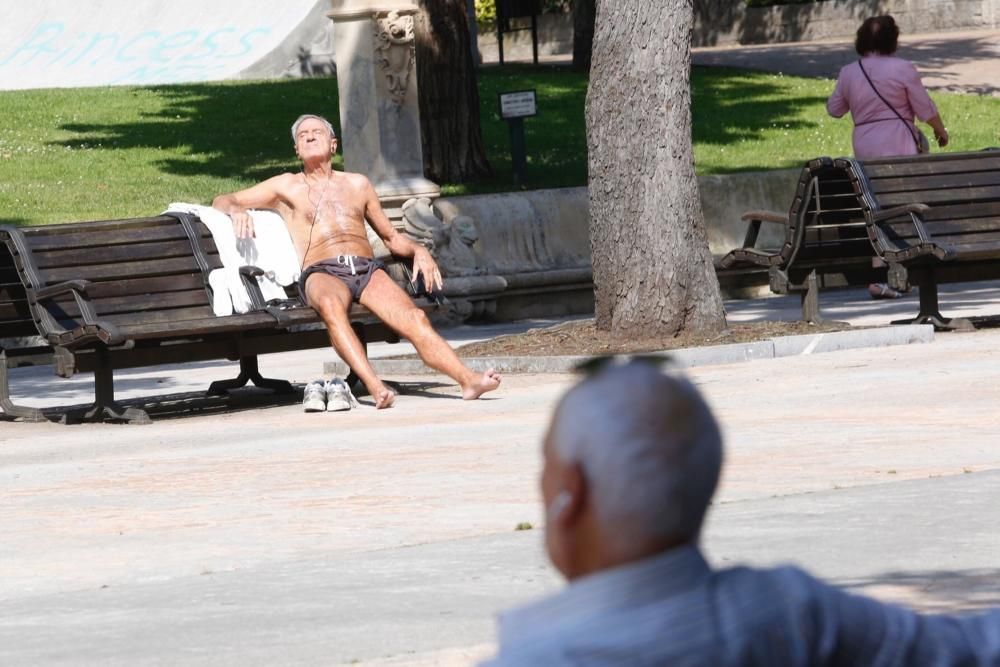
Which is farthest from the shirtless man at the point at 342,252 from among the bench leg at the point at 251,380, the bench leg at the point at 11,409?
the bench leg at the point at 11,409

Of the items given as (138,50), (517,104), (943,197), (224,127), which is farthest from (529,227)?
(138,50)

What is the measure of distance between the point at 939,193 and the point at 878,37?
5.65 feet

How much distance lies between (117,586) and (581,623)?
4136 mm

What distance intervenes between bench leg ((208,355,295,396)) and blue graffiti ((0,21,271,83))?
2495 centimetres

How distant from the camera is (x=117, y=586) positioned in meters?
5.84

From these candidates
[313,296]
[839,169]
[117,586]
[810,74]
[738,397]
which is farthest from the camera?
[810,74]

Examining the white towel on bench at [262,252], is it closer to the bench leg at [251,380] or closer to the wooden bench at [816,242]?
the bench leg at [251,380]

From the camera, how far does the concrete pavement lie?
5027mm

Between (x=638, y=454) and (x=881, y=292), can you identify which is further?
(x=881, y=292)

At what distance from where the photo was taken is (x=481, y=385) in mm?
10461

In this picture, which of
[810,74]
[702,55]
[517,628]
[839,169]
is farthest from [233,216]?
[702,55]

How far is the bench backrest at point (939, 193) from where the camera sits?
13.2 m

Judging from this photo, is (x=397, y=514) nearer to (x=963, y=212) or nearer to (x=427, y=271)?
(x=427, y=271)

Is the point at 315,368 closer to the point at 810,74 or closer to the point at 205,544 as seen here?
the point at 205,544
